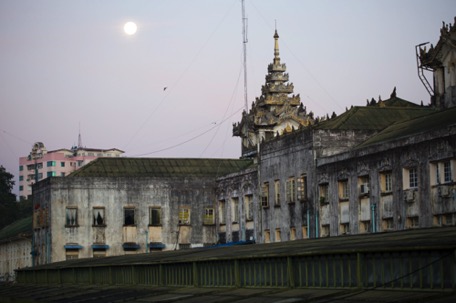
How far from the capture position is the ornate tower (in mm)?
126938

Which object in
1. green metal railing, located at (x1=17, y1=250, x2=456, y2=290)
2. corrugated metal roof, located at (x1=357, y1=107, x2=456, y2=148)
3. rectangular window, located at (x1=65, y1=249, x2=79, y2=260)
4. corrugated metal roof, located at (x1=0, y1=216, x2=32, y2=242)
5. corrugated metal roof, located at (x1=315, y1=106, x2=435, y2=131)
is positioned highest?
corrugated metal roof, located at (x1=315, y1=106, x2=435, y2=131)

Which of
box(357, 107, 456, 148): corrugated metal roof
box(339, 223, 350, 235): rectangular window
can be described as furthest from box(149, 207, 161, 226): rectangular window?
box(339, 223, 350, 235): rectangular window

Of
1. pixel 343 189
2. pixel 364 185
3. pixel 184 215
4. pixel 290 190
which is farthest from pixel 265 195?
pixel 364 185

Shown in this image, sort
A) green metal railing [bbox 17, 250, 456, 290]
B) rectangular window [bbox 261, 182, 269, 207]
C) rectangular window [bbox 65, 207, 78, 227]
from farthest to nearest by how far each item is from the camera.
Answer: rectangular window [bbox 65, 207, 78, 227] → rectangular window [bbox 261, 182, 269, 207] → green metal railing [bbox 17, 250, 456, 290]

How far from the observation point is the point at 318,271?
3103cm

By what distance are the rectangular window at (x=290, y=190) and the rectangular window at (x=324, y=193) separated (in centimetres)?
366

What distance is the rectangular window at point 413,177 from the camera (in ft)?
180

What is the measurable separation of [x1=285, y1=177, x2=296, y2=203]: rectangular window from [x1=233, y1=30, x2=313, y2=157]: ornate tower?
5209 cm

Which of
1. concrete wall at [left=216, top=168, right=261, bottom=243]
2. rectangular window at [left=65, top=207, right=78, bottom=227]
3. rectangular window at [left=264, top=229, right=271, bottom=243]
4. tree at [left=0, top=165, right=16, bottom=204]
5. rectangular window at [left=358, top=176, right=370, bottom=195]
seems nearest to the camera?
rectangular window at [left=358, top=176, right=370, bottom=195]

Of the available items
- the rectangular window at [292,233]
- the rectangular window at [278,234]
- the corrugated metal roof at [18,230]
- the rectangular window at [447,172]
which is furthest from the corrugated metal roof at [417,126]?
the corrugated metal roof at [18,230]

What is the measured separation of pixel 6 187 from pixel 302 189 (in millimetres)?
114683

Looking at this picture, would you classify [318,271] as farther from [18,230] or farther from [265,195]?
[18,230]

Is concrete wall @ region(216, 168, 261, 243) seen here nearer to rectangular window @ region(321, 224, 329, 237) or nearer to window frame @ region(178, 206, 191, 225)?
window frame @ region(178, 206, 191, 225)

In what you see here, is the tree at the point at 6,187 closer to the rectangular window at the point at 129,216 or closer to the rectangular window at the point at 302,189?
the rectangular window at the point at 129,216
